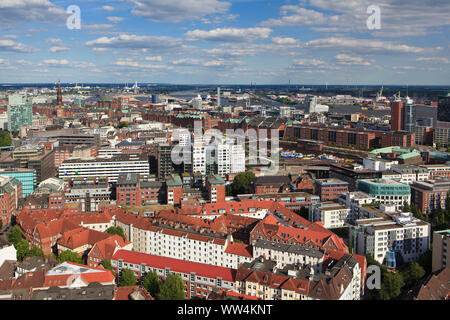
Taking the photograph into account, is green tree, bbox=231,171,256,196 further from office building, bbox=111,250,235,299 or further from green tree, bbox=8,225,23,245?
office building, bbox=111,250,235,299

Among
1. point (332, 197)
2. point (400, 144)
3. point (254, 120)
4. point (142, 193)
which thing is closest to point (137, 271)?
point (142, 193)

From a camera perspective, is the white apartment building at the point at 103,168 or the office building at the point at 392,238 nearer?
the office building at the point at 392,238

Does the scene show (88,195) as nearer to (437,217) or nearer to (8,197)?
(8,197)

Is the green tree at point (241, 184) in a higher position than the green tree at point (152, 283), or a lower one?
higher

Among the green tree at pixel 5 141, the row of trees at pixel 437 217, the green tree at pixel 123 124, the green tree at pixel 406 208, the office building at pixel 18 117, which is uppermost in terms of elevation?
the office building at pixel 18 117

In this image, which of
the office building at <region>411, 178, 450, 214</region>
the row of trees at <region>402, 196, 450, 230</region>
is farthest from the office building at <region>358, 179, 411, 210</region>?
the office building at <region>411, 178, 450, 214</region>

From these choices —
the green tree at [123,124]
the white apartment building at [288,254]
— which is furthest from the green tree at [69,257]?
the green tree at [123,124]

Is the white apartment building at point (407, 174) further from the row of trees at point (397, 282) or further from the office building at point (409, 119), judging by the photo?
the office building at point (409, 119)

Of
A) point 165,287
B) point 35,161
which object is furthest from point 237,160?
point 165,287
